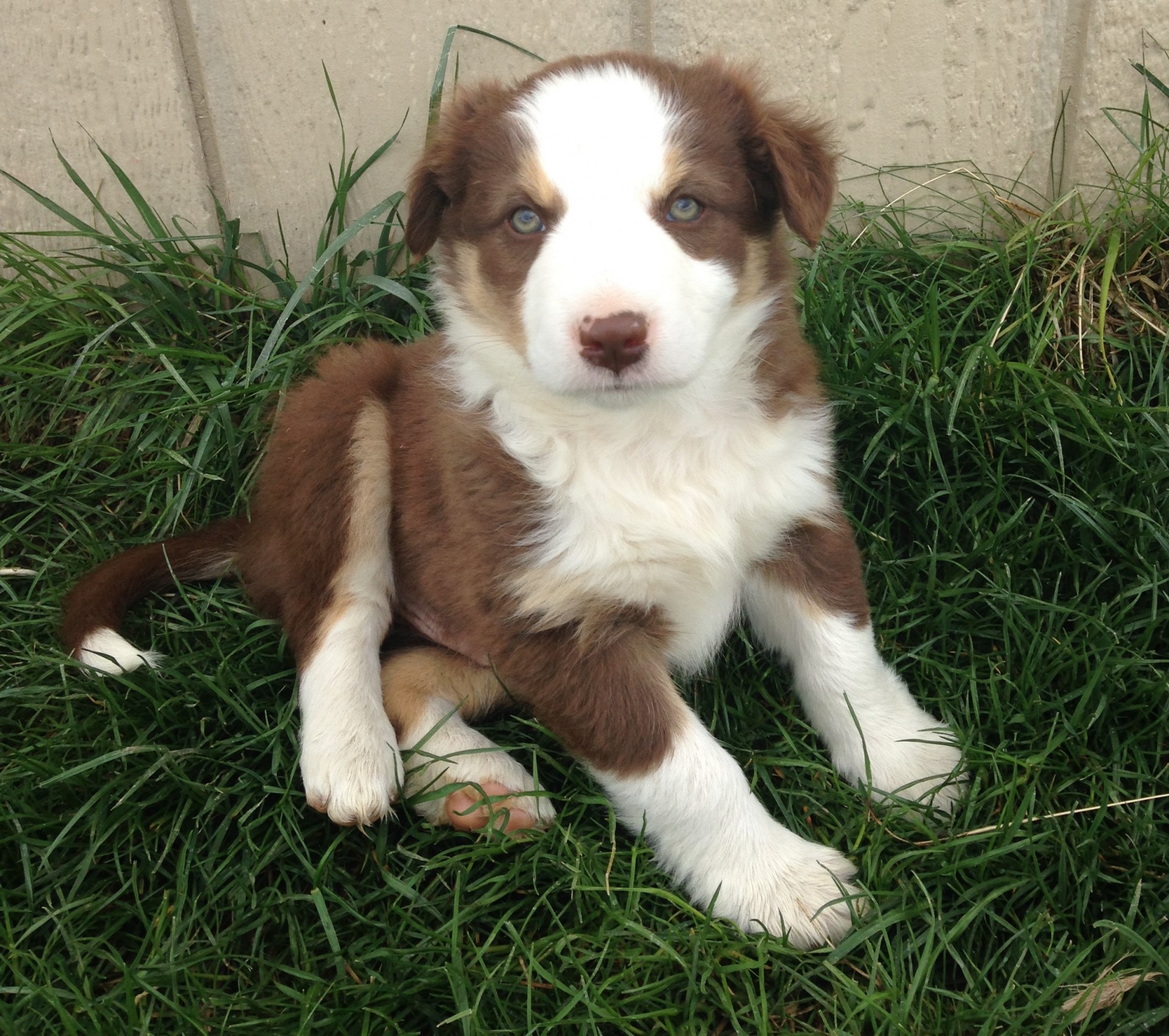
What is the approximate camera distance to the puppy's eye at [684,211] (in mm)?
2066

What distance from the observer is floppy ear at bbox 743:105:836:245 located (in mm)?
2137

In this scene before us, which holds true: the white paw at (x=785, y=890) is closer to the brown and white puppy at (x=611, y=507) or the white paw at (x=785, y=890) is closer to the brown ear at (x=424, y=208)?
the brown and white puppy at (x=611, y=507)

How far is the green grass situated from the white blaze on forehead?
3.33 feet

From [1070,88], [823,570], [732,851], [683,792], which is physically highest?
[1070,88]

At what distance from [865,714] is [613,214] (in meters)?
1.16

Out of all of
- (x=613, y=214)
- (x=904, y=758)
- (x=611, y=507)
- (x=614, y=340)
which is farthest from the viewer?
(x=904, y=758)

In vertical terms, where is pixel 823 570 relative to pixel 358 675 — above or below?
above

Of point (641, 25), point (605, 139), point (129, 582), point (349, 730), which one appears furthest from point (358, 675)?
point (641, 25)

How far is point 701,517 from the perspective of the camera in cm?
222

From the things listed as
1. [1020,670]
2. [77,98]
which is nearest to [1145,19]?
[1020,670]

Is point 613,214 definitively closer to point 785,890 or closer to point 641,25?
point 785,890

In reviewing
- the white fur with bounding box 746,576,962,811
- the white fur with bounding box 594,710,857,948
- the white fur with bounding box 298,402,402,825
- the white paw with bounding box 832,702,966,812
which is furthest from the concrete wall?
the white fur with bounding box 594,710,857,948

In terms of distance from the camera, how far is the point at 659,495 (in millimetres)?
2221

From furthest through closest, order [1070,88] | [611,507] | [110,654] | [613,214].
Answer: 1. [1070,88]
2. [110,654]
3. [611,507]
4. [613,214]
